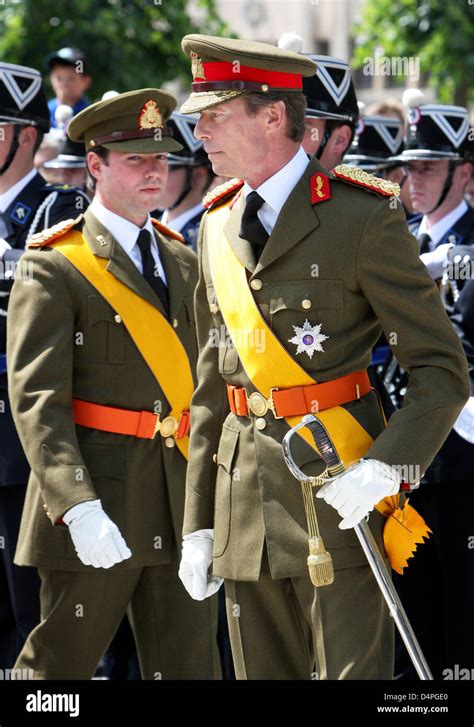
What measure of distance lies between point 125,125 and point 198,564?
6.06 ft

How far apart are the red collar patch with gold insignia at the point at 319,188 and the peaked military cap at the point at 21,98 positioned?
2571 millimetres

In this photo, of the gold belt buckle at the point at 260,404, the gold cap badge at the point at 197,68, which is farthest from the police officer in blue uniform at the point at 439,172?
the gold belt buckle at the point at 260,404

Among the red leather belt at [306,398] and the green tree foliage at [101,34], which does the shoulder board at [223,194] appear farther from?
the green tree foliage at [101,34]

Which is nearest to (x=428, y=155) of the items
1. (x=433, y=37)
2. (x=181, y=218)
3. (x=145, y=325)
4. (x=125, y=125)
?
(x=181, y=218)

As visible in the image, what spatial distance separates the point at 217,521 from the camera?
400 centimetres

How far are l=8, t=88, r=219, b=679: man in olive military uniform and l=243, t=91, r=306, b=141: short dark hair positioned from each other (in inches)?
45.9

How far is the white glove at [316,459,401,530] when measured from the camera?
3537 millimetres

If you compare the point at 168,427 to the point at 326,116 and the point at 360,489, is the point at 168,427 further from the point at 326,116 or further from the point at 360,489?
the point at 326,116

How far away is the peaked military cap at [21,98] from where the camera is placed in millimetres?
6148

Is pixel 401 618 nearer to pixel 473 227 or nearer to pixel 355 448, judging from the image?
pixel 355 448

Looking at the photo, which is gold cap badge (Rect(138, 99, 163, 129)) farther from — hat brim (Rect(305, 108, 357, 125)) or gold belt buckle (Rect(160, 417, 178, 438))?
gold belt buckle (Rect(160, 417, 178, 438))

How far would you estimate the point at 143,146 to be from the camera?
5.09 metres

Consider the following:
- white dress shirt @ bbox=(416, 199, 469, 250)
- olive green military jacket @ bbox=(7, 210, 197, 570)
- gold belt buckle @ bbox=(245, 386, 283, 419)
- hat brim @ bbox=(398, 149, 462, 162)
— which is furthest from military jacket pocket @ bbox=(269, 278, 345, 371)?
hat brim @ bbox=(398, 149, 462, 162)
